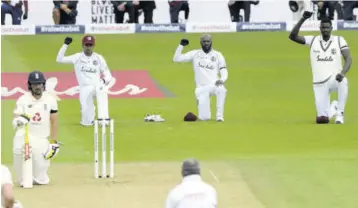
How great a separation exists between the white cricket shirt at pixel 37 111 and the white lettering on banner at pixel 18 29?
22.0 metres

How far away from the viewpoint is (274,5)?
39.9m

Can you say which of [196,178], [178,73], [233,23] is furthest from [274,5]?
[196,178]

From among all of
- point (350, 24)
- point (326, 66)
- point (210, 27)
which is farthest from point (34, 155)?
point (350, 24)

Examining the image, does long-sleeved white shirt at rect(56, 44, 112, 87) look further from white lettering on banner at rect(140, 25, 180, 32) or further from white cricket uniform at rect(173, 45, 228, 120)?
white lettering on banner at rect(140, 25, 180, 32)

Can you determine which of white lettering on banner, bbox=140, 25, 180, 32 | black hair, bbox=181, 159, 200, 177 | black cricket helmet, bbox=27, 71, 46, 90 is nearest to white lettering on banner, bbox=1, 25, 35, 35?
white lettering on banner, bbox=140, 25, 180, 32

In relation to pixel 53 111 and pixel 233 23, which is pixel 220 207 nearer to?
pixel 53 111

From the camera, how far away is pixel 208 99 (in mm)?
23609

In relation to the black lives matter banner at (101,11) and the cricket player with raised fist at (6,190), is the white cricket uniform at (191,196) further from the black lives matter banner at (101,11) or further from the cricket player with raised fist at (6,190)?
the black lives matter banner at (101,11)

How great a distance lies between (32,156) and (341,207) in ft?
14.9

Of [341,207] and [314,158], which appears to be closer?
[341,207]

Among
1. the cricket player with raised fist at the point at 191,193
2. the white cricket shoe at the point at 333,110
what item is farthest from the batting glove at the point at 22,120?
the white cricket shoe at the point at 333,110

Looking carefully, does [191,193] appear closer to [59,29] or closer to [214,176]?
Result: [214,176]

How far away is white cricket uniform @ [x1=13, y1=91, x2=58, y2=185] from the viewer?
16203mm

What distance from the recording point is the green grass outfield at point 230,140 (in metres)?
16.1
